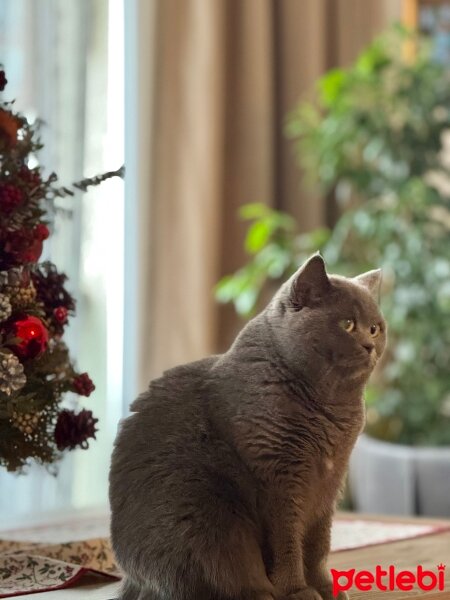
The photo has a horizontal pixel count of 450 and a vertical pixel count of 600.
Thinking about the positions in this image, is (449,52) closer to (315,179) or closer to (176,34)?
(315,179)

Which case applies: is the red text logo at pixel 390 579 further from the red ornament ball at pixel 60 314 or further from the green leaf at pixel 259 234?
the green leaf at pixel 259 234

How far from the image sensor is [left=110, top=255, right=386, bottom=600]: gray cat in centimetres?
104

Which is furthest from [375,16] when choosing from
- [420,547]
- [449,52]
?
[420,547]

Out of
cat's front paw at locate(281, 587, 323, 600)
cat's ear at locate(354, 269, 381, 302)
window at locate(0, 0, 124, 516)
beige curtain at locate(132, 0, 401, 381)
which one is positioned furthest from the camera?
beige curtain at locate(132, 0, 401, 381)

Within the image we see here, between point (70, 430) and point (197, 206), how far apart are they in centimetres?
136

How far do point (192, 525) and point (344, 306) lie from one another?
1.01 feet

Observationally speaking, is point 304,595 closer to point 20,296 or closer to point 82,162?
point 20,296

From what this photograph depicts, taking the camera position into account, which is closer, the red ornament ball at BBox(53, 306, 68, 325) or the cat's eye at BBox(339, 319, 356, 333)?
the cat's eye at BBox(339, 319, 356, 333)

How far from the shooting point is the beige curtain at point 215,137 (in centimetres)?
245

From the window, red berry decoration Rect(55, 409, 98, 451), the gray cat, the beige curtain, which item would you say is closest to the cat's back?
the gray cat

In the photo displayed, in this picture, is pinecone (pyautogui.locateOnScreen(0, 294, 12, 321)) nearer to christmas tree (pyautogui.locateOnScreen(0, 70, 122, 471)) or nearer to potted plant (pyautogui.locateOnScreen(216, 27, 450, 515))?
christmas tree (pyautogui.locateOnScreen(0, 70, 122, 471))

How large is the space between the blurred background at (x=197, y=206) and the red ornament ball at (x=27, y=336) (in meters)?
1.04

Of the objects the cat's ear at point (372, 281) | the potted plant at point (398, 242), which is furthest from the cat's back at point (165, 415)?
the potted plant at point (398, 242)

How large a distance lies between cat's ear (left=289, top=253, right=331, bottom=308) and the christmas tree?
33 cm
